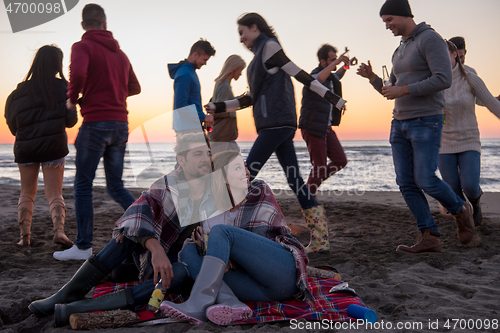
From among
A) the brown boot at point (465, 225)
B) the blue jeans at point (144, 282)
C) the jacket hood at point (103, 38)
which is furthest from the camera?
the brown boot at point (465, 225)

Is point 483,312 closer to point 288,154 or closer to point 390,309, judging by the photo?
point 390,309

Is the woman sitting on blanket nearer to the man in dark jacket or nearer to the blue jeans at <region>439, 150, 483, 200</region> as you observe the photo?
the man in dark jacket

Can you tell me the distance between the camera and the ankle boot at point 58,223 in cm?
373

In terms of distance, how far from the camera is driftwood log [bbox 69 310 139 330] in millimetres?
1976

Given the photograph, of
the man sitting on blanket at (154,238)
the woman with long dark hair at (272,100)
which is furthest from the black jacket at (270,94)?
the man sitting on blanket at (154,238)

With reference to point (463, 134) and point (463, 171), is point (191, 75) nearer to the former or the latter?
point (463, 134)

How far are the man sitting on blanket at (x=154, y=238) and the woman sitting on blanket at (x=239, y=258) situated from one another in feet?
0.33

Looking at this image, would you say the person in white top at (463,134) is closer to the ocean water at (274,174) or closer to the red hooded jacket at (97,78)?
the ocean water at (274,174)

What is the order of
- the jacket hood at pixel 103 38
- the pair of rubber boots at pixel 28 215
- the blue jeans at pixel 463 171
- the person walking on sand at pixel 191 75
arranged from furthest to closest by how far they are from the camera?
the blue jeans at pixel 463 171 → the person walking on sand at pixel 191 75 → the pair of rubber boots at pixel 28 215 → the jacket hood at pixel 103 38

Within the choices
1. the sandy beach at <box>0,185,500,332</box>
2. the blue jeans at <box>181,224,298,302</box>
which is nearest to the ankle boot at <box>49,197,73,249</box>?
the sandy beach at <box>0,185,500,332</box>

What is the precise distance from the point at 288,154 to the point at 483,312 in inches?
70.9

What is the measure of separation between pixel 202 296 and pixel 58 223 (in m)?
2.36

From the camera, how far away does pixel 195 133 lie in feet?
8.63

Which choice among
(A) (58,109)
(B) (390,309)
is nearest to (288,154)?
(B) (390,309)
